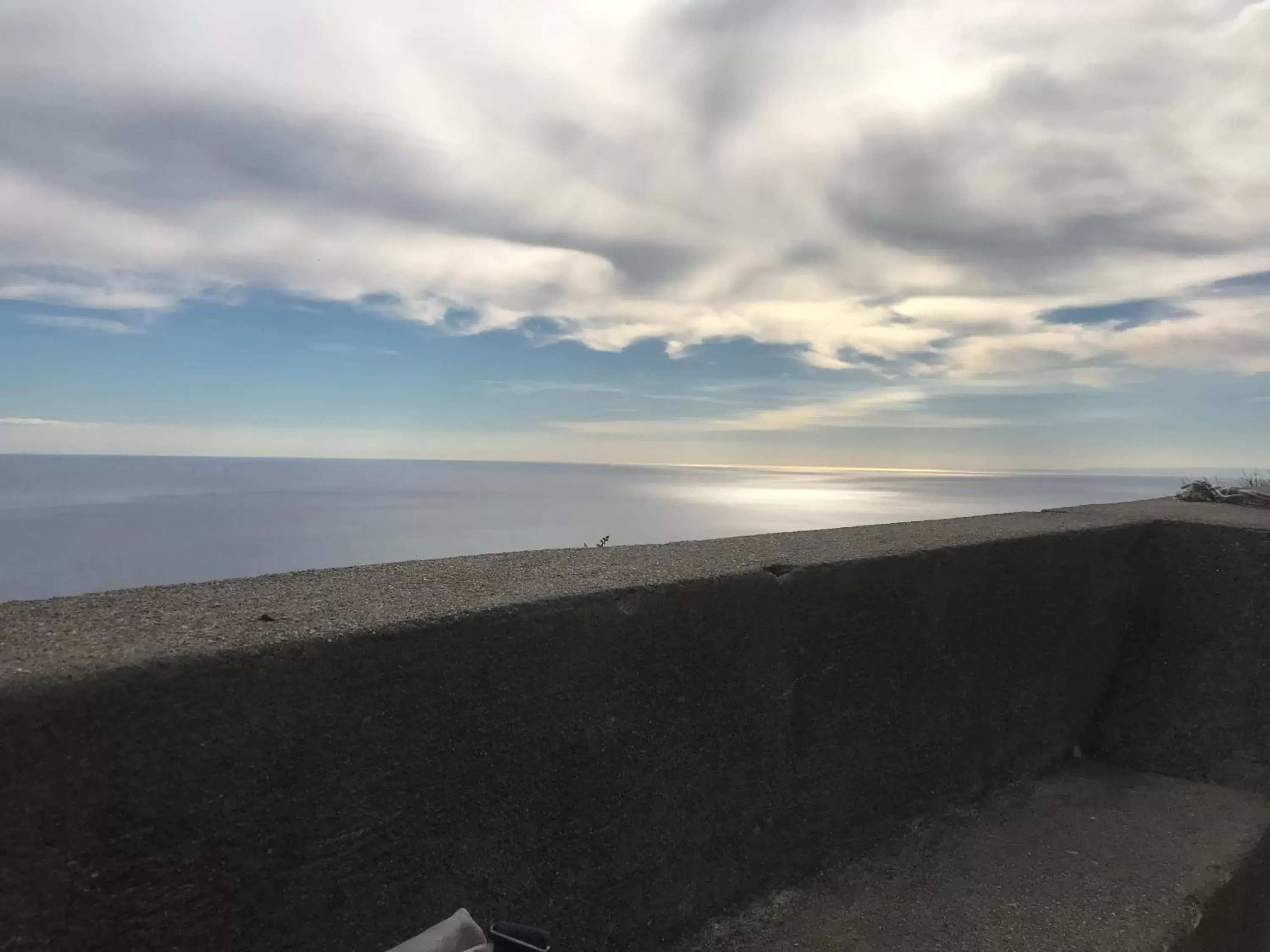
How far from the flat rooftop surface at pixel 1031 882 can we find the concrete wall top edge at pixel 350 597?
0.93 meters

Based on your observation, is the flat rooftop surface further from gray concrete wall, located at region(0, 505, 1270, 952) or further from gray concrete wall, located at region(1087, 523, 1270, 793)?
gray concrete wall, located at region(1087, 523, 1270, 793)

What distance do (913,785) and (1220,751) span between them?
5.16 feet

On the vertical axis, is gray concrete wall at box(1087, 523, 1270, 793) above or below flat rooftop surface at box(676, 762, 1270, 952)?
above

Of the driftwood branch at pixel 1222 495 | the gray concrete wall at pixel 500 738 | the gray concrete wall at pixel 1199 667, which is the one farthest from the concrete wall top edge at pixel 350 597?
the driftwood branch at pixel 1222 495

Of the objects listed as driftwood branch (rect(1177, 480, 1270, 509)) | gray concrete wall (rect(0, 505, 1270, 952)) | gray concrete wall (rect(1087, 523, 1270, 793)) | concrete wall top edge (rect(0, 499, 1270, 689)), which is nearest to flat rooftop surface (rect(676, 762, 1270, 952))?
gray concrete wall (rect(0, 505, 1270, 952))

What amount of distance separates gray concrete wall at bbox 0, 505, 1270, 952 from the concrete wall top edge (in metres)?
0.01

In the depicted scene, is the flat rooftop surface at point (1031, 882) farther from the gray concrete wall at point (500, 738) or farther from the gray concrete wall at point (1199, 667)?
the gray concrete wall at point (1199, 667)

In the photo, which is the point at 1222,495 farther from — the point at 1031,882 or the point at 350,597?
the point at 350,597

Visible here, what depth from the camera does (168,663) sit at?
4.18ft

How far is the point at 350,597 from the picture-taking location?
1.79 meters

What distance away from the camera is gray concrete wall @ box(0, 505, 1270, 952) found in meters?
1.24

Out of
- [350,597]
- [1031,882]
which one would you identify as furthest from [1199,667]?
[350,597]

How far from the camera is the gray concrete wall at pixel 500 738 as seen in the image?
1235 mm

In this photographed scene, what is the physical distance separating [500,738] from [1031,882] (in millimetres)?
1743
